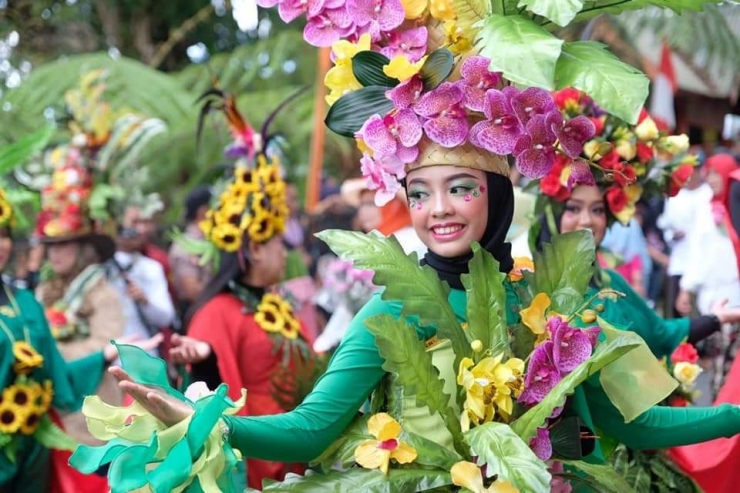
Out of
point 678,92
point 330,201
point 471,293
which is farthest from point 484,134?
point 678,92

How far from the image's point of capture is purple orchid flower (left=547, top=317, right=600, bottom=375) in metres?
2.56

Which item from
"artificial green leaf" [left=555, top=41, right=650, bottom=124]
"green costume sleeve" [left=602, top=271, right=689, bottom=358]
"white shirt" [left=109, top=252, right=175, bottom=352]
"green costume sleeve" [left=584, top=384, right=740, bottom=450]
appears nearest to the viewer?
"artificial green leaf" [left=555, top=41, right=650, bottom=124]

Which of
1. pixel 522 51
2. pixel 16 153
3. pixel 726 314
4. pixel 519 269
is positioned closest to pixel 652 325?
pixel 726 314

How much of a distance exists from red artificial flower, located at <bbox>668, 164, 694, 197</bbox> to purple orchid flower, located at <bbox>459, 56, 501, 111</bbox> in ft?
7.49

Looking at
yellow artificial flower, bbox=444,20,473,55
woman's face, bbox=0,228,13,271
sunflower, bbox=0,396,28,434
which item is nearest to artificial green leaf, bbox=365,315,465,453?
yellow artificial flower, bbox=444,20,473,55

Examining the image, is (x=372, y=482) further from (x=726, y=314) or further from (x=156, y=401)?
(x=726, y=314)

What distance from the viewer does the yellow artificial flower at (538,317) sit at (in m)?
2.66

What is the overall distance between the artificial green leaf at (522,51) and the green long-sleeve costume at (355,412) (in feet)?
2.29

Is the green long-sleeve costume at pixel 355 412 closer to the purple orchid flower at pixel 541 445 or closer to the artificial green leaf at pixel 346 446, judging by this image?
the artificial green leaf at pixel 346 446

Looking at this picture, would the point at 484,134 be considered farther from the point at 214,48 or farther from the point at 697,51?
the point at 214,48

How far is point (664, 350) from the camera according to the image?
15.2ft

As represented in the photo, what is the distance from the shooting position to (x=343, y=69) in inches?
113

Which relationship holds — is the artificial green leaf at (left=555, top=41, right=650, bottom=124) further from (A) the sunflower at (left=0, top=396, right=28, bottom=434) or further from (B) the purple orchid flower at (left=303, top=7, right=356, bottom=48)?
(A) the sunflower at (left=0, top=396, right=28, bottom=434)

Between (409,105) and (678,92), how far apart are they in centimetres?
1388
